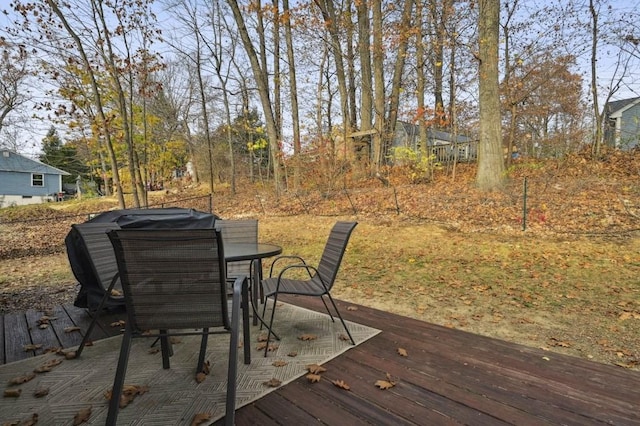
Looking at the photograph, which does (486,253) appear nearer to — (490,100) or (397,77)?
(490,100)

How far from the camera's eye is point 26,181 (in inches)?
1021

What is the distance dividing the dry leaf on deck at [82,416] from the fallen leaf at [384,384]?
1.56 metres

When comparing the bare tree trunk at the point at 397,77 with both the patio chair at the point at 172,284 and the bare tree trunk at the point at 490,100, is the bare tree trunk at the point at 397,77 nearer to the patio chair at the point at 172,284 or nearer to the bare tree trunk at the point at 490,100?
the bare tree trunk at the point at 490,100

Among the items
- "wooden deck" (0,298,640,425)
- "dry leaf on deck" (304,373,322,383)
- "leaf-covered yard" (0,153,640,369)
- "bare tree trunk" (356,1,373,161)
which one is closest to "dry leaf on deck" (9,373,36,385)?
"wooden deck" (0,298,640,425)

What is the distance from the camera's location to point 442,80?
13.1 meters

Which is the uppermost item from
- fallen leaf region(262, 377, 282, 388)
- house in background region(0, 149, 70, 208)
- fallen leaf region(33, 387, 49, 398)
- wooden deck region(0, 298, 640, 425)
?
house in background region(0, 149, 70, 208)

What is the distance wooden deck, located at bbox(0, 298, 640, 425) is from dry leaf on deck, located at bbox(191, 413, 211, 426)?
0.16 m

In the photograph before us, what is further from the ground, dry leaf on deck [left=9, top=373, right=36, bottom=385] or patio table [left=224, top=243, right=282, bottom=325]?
patio table [left=224, top=243, right=282, bottom=325]

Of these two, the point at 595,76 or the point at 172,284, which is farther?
the point at 595,76

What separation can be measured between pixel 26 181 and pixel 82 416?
31.5m

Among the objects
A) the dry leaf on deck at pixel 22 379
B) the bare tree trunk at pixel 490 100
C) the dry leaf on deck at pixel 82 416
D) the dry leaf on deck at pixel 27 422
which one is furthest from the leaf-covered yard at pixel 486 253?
the dry leaf on deck at pixel 82 416

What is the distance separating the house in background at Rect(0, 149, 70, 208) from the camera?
962 inches

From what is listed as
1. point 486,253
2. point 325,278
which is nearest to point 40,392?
point 325,278

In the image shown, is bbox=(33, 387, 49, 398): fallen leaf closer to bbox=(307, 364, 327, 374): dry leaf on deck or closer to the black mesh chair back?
bbox=(307, 364, 327, 374): dry leaf on deck
